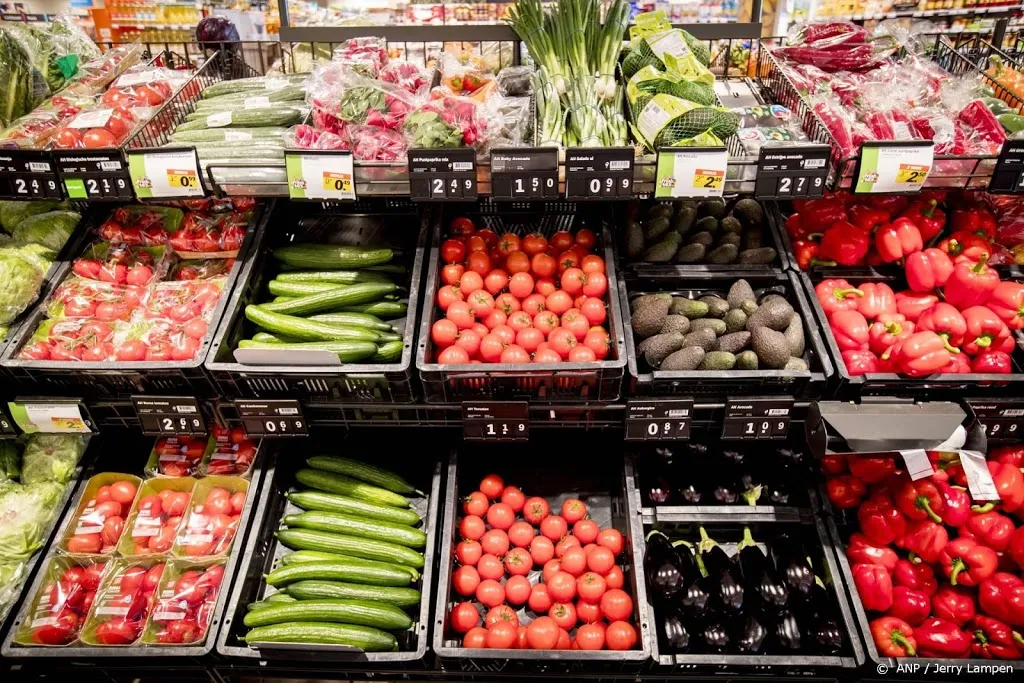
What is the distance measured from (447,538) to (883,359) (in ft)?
4.57

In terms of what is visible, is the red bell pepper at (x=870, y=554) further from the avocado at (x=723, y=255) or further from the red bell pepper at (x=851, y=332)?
the avocado at (x=723, y=255)

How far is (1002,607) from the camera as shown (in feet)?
6.76

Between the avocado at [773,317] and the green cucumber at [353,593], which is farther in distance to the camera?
the green cucumber at [353,593]

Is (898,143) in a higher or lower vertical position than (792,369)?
higher

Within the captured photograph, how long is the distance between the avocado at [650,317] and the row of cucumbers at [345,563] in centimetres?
97

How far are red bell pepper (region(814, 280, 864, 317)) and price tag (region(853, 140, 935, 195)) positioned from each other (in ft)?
1.28

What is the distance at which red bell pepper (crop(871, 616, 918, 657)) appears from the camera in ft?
6.47

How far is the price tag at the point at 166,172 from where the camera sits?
183 cm

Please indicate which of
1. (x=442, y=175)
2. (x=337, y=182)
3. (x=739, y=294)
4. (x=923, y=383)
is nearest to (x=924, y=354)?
(x=923, y=383)

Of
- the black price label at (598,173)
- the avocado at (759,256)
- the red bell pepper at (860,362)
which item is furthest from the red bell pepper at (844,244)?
the black price label at (598,173)

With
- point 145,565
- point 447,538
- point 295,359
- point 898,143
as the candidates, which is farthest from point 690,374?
point 145,565

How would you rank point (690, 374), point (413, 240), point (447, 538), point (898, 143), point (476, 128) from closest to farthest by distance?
point (898, 143), point (690, 374), point (476, 128), point (447, 538), point (413, 240)

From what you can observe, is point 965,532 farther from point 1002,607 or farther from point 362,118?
point 362,118

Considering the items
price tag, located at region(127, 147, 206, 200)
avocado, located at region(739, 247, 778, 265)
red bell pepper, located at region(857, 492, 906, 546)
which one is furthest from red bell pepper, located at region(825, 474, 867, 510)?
price tag, located at region(127, 147, 206, 200)
